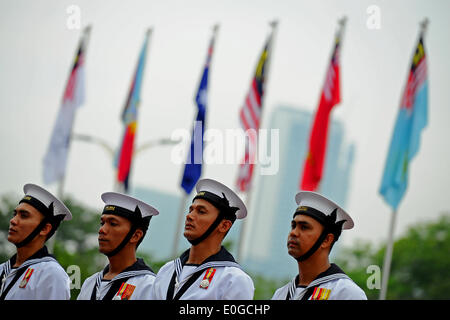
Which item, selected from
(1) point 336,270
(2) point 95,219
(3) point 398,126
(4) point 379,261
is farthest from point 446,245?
(1) point 336,270

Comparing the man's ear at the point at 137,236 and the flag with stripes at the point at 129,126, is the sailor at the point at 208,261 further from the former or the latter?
the flag with stripes at the point at 129,126

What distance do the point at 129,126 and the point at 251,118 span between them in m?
2.68

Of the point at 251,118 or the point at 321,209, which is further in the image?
the point at 251,118

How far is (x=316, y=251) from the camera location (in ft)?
14.8

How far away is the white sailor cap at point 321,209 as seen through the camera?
15.1ft

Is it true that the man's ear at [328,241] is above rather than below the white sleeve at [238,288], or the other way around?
above

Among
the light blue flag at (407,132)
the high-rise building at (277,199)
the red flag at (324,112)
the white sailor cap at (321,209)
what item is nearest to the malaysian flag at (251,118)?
the red flag at (324,112)

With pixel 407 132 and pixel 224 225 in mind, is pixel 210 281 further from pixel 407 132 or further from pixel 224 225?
pixel 407 132

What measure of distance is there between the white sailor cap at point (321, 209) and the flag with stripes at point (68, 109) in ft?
28.3

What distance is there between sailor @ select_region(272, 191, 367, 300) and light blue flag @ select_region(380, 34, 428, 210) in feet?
20.8

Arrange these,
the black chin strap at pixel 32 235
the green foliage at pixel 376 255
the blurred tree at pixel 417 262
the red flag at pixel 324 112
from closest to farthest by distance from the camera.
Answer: the black chin strap at pixel 32 235 → the red flag at pixel 324 112 → the green foliage at pixel 376 255 → the blurred tree at pixel 417 262

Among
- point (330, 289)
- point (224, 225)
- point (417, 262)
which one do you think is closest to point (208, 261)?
point (224, 225)

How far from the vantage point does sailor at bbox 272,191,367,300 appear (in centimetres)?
438
